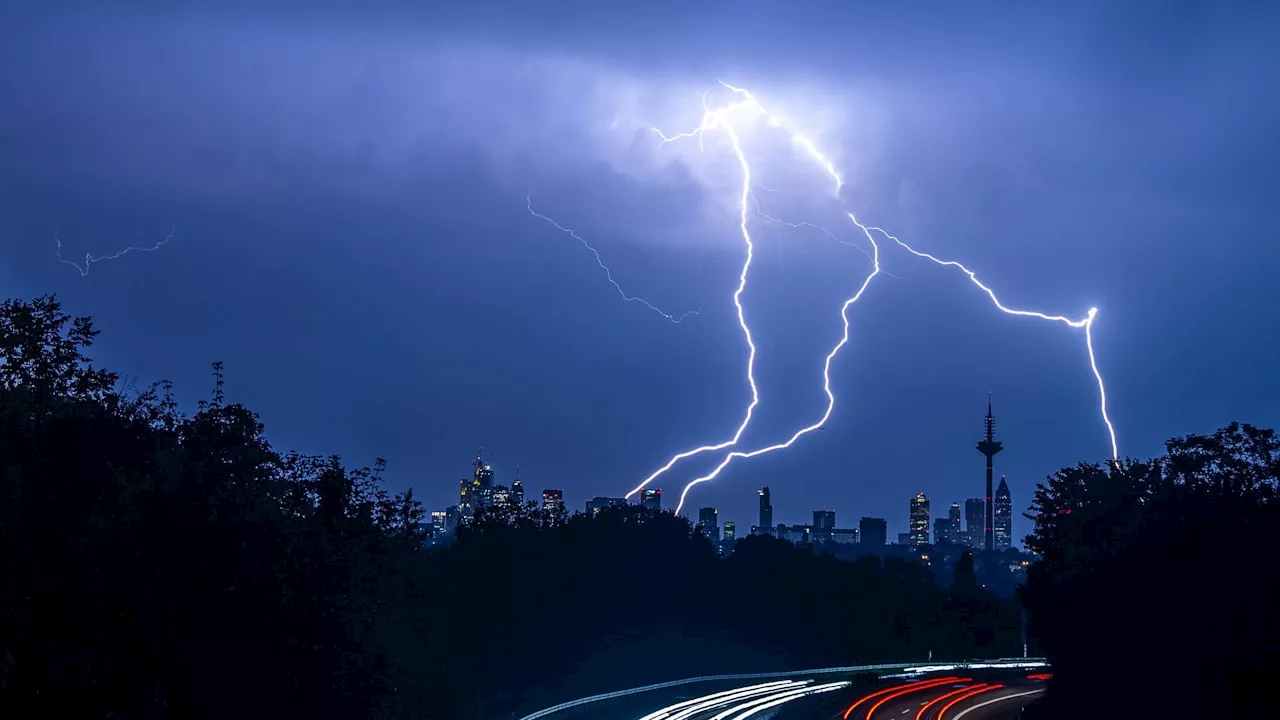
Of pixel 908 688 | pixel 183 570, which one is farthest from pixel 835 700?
pixel 183 570

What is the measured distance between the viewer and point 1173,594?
3180 centimetres

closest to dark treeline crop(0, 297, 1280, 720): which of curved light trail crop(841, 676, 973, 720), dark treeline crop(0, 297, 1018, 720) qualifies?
dark treeline crop(0, 297, 1018, 720)

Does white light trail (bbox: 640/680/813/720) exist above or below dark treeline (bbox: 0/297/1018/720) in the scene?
below

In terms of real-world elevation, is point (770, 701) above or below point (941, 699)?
below

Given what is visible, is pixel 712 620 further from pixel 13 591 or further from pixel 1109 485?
pixel 13 591

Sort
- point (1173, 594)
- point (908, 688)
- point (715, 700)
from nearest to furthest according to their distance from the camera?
point (1173, 594)
point (715, 700)
point (908, 688)

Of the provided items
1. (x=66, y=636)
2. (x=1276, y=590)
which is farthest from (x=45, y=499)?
(x=1276, y=590)

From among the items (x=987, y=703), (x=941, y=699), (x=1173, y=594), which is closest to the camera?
(x=1173, y=594)

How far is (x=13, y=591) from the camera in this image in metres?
17.7

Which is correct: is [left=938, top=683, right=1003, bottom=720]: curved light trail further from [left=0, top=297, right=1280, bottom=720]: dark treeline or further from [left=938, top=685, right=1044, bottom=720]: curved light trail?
[left=0, top=297, right=1280, bottom=720]: dark treeline

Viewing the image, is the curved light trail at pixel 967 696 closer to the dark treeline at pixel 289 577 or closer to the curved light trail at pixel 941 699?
the curved light trail at pixel 941 699

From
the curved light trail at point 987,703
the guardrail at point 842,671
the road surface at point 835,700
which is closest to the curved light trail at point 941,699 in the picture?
the road surface at point 835,700

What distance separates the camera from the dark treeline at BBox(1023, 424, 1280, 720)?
28.0 m

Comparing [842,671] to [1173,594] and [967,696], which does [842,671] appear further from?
[1173,594]
